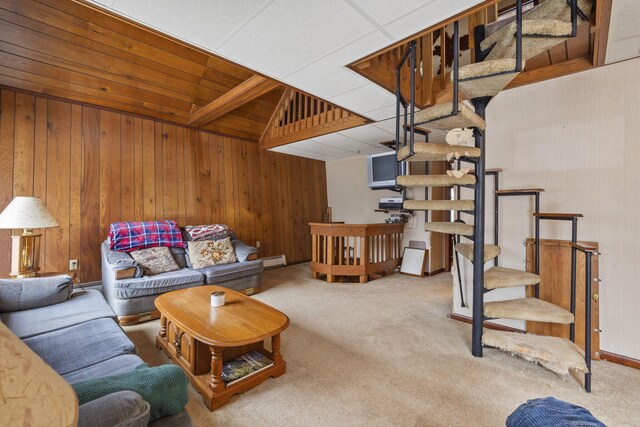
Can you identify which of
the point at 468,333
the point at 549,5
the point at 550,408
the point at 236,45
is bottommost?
the point at 468,333

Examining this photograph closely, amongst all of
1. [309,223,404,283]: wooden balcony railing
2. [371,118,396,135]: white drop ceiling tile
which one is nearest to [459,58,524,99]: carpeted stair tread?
[371,118,396,135]: white drop ceiling tile

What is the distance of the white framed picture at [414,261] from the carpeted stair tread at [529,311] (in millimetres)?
2464

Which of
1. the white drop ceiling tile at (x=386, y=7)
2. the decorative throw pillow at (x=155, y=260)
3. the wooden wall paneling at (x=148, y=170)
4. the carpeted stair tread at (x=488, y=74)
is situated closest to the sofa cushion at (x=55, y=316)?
the decorative throw pillow at (x=155, y=260)

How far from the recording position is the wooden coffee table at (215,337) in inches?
66.4

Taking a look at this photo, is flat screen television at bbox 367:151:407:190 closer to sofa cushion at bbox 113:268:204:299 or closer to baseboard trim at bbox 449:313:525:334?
baseboard trim at bbox 449:313:525:334

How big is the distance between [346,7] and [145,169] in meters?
3.44

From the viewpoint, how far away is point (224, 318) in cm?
195

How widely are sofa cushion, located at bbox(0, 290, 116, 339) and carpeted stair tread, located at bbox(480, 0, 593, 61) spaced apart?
3.32m

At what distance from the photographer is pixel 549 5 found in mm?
1901

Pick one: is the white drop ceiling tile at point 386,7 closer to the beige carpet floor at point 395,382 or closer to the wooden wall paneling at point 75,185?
the beige carpet floor at point 395,382

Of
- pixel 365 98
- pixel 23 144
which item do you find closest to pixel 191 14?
pixel 365 98

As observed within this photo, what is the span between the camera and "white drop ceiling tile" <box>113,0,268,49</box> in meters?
1.65

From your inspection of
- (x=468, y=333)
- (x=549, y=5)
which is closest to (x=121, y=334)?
(x=468, y=333)

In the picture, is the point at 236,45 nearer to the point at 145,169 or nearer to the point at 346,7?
the point at 346,7
